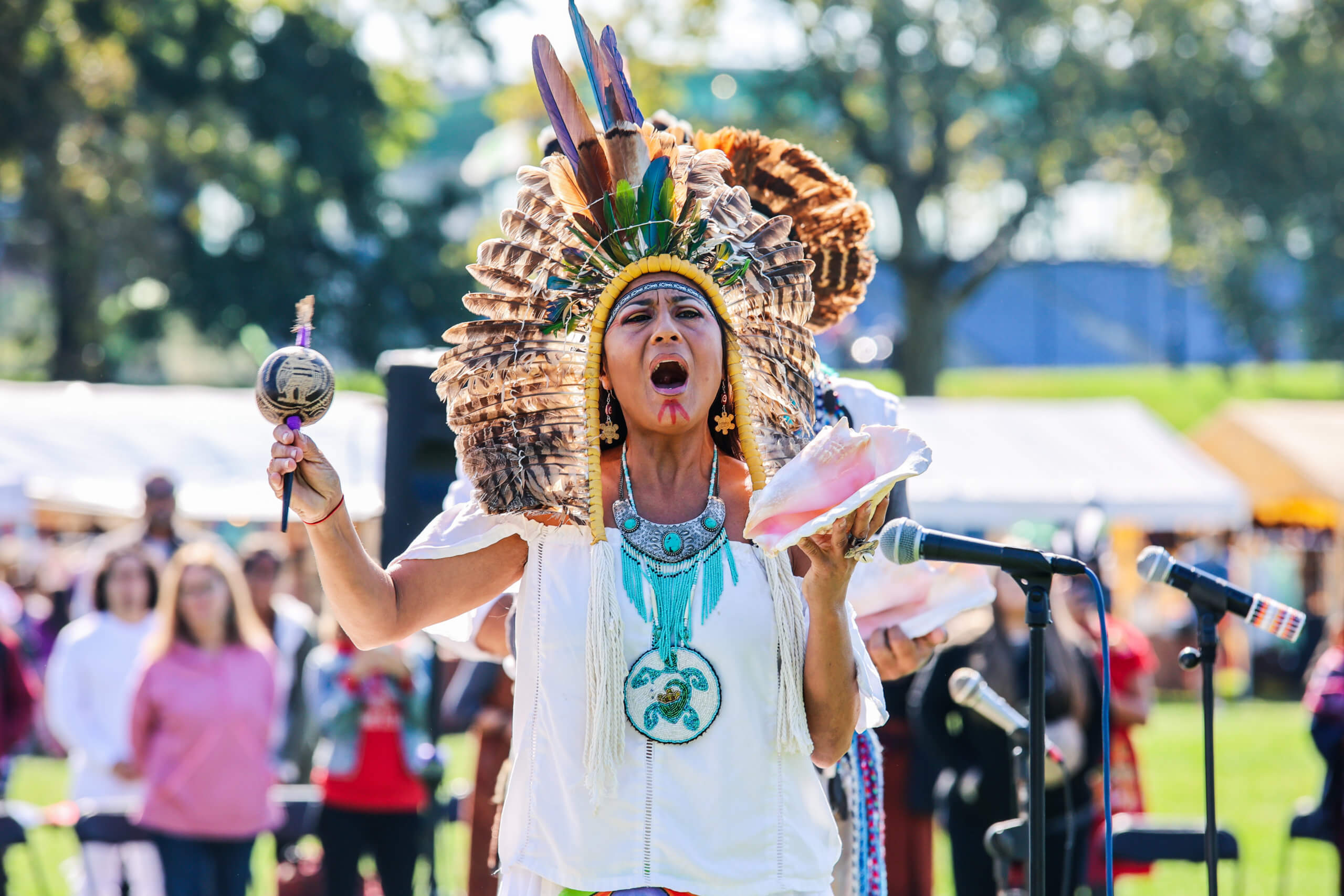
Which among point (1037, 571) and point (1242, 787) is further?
point (1242, 787)

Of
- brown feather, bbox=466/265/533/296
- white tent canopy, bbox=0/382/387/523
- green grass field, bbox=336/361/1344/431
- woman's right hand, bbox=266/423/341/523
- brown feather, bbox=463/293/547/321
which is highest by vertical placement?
green grass field, bbox=336/361/1344/431

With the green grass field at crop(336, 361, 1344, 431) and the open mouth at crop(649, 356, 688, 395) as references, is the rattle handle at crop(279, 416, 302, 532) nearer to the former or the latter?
the open mouth at crop(649, 356, 688, 395)

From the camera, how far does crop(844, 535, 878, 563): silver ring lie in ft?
7.82

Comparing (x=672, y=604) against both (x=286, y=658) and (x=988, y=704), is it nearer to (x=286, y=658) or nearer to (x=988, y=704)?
(x=988, y=704)

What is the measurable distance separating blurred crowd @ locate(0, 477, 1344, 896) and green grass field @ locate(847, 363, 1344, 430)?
85.8ft

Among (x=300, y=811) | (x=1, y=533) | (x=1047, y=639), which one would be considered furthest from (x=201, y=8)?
(x=1047, y=639)

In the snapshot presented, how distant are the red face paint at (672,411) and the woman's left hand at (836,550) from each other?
359mm

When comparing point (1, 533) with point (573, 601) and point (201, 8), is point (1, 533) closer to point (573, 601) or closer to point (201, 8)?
point (201, 8)

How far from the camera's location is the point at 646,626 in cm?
266

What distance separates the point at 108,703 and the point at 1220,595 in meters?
5.08

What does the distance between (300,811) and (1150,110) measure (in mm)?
21026

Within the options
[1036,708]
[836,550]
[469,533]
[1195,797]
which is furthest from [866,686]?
[1195,797]

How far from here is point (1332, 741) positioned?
636 centimetres

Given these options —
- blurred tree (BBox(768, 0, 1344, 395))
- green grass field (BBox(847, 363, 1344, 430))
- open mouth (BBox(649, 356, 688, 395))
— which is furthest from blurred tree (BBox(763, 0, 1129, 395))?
open mouth (BBox(649, 356, 688, 395))
